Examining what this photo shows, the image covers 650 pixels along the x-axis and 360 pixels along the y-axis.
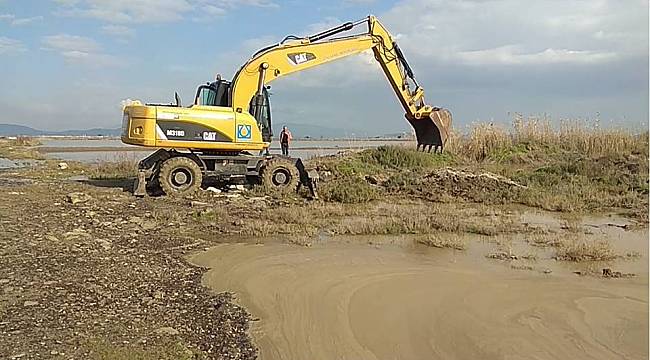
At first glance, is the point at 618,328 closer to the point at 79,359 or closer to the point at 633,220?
the point at 79,359

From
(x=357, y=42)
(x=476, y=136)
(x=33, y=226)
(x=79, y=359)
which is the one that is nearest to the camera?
(x=79, y=359)

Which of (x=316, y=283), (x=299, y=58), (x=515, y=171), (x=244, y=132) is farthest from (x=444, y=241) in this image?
(x=515, y=171)

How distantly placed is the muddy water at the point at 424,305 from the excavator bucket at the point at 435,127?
23.5 feet

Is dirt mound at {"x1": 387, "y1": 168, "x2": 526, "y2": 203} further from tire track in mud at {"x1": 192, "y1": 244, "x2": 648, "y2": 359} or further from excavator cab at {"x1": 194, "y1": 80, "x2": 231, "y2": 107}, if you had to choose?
tire track in mud at {"x1": 192, "y1": 244, "x2": 648, "y2": 359}

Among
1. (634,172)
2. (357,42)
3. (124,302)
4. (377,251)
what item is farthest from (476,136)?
(124,302)

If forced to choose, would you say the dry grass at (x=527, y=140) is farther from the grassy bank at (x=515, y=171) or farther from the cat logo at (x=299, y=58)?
the cat logo at (x=299, y=58)

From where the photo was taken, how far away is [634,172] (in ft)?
48.9

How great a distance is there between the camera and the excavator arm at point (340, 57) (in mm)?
13562

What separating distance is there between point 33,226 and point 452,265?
5992 mm

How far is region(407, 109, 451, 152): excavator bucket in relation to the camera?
14977 millimetres

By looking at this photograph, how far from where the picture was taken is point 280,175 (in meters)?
13.5

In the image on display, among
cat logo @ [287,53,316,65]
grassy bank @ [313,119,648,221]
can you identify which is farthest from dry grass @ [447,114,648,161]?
cat logo @ [287,53,316,65]

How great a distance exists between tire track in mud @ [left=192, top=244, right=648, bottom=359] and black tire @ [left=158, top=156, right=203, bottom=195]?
5073 mm

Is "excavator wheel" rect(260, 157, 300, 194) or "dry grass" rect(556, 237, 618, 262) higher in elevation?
"excavator wheel" rect(260, 157, 300, 194)
